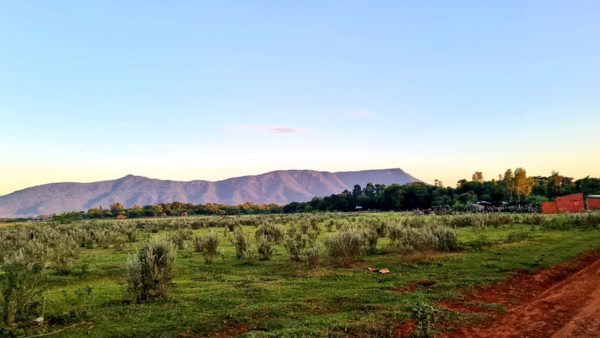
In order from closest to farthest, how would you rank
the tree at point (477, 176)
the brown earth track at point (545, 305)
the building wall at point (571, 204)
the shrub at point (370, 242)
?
the brown earth track at point (545, 305) → the shrub at point (370, 242) → the building wall at point (571, 204) → the tree at point (477, 176)

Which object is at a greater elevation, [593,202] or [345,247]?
[345,247]

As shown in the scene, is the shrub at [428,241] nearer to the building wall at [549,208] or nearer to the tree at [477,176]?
the building wall at [549,208]

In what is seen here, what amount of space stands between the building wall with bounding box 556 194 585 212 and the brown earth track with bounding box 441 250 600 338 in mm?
49180

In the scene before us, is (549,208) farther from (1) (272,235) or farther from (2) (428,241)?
(1) (272,235)

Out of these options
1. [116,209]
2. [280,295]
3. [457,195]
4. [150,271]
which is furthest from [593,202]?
[116,209]

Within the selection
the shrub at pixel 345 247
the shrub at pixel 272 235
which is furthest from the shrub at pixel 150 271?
the shrub at pixel 272 235

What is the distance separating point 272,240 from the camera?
2033 cm

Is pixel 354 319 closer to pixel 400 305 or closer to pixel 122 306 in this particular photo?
pixel 400 305

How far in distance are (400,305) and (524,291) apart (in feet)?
13.5

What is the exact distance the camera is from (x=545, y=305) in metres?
7.88

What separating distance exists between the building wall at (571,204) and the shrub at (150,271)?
2351 inches

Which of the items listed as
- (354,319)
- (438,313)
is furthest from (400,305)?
(354,319)

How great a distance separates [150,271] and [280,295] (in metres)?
3.32

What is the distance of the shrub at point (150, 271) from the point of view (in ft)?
27.8
